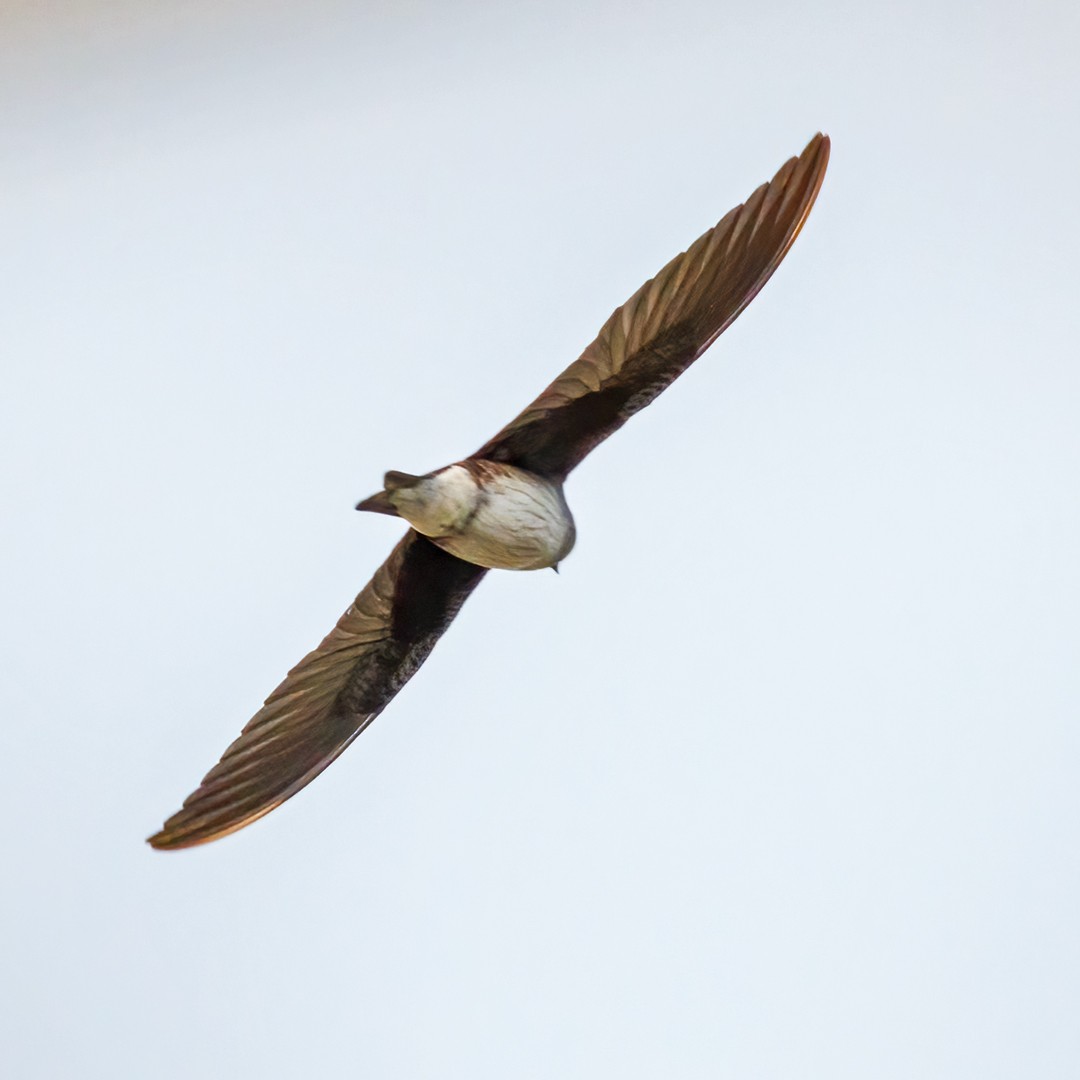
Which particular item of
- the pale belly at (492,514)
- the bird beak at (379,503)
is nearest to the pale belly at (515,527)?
the pale belly at (492,514)

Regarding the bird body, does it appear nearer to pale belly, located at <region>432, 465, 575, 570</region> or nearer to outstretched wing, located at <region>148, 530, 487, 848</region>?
pale belly, located at <region>432, 465, 575, 570</region>

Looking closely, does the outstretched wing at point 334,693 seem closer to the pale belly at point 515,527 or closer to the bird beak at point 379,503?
the pale belly at point 515,527

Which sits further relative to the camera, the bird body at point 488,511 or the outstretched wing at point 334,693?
the outstretched wing at point 334,693

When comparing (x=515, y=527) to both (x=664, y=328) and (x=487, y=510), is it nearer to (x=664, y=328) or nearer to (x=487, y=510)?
(x=487, y=510)

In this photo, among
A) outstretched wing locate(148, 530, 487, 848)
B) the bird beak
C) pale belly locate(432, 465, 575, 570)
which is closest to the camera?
the bird beak

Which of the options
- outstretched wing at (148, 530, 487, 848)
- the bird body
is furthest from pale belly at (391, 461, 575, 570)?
outstretched wing at (148, 530, 487, 848)

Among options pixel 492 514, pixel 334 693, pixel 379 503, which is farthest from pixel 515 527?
pixel 334 693

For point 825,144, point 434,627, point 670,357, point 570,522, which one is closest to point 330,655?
point 434,627

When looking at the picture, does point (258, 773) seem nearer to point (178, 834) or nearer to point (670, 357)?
point (178, 834)
